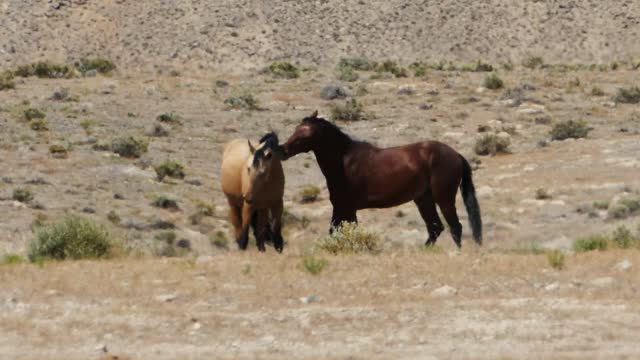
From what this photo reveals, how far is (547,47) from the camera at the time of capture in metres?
89.5

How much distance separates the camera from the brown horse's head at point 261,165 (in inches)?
720

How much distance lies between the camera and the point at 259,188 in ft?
60.3

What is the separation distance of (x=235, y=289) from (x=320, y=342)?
2470 millimetres

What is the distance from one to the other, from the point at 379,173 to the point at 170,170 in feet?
61.9

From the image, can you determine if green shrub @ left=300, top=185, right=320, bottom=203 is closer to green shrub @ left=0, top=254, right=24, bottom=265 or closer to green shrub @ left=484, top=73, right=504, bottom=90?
green shrub @ left=0, top=254, right=24, bottom=265

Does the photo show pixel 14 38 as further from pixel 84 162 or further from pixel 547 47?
pixel 84 162

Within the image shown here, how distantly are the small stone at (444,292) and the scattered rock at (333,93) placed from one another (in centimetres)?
4136

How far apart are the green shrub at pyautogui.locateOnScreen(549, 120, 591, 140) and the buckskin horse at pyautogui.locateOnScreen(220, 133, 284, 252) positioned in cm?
2353

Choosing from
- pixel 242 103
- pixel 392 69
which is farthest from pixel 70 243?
pixel 392 69

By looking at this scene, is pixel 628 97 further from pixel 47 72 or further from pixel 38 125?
pixel 47 72

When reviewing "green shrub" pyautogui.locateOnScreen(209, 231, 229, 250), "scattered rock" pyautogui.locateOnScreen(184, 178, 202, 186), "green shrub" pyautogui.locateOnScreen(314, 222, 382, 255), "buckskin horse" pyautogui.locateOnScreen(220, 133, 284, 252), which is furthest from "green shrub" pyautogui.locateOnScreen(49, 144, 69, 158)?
"green shrub" pyautogui.locateOnScreen(314, 222, 382, 255)

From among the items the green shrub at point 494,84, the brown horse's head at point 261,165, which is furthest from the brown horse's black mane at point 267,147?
the green shrub at point 494,84

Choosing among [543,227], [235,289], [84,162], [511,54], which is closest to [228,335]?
[235,289]

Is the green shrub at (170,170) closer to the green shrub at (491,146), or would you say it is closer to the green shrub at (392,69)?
the green shrub at (491,146)
